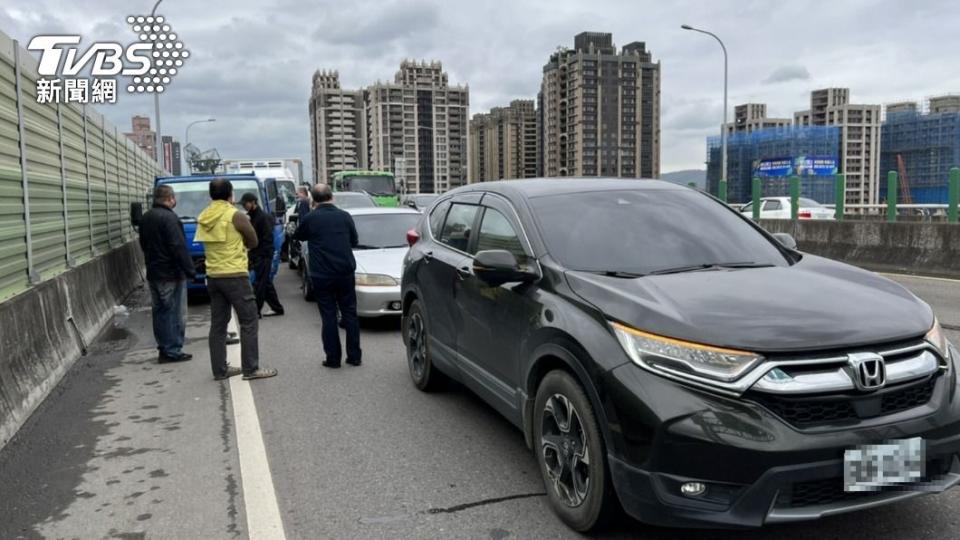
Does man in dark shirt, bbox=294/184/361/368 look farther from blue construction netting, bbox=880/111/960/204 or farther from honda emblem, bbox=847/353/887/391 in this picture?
blue construction netting, bbox=880/111/960/204

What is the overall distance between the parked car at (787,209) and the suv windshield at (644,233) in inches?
708

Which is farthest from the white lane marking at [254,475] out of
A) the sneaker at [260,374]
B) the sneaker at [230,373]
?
the sneaker at [230,373]

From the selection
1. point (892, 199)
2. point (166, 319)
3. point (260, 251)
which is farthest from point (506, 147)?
point (166, 319)

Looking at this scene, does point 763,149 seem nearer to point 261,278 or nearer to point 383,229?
point 383,229

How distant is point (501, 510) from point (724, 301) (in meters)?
1.53

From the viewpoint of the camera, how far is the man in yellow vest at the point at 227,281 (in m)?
6.73

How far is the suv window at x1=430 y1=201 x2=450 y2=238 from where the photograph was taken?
6.05 m

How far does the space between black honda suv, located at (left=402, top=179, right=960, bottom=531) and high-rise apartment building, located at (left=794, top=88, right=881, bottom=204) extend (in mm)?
49799

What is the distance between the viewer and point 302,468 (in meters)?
4.39

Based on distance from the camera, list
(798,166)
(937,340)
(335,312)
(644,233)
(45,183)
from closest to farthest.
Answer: (937,340), (644,233), (335,312), (45,183), (798,166)

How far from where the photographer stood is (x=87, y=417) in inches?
223

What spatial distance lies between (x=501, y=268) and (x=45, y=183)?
648cm

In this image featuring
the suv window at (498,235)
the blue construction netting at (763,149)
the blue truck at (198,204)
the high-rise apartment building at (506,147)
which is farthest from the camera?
the high-rise apartment building at (506,147)

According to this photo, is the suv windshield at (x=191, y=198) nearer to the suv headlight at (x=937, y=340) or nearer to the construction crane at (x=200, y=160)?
the suv headlight at (x=937, y=340)
